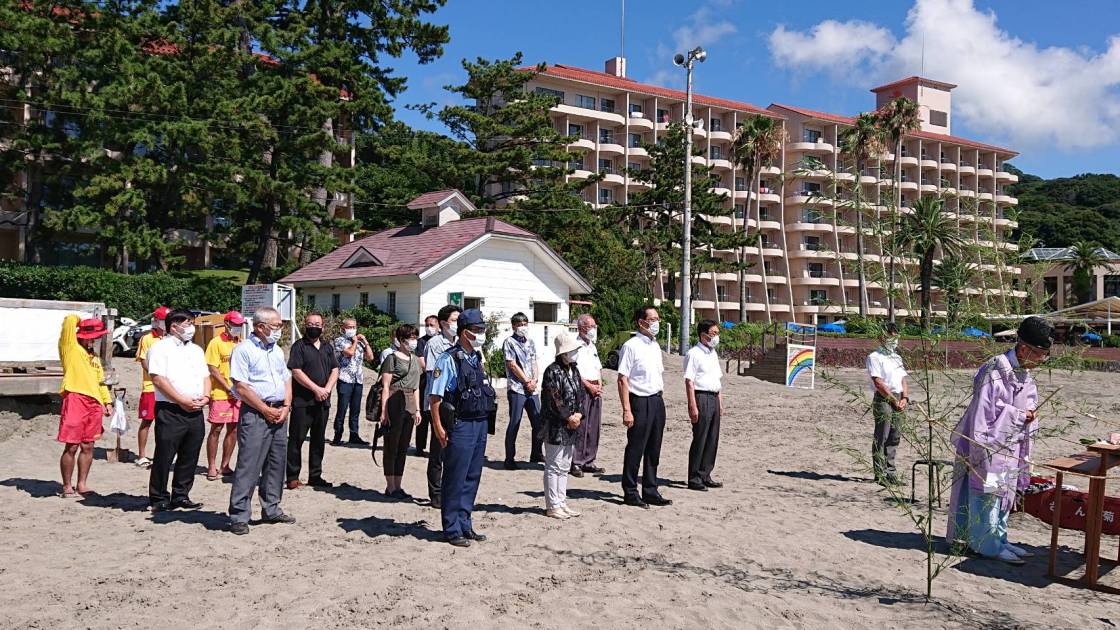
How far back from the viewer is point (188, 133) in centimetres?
2845

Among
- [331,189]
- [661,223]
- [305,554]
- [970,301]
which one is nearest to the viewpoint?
[970,301]

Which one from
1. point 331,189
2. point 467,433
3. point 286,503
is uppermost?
point 331,189

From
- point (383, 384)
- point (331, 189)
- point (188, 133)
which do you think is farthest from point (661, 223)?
point (383, 384)

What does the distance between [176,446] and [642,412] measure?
4.37 metres

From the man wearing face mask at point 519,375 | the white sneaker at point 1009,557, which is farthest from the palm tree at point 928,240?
the man wearing face mask at point 519,375

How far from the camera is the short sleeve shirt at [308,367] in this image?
852cm

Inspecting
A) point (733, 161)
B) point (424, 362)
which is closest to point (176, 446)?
point (424, 362)

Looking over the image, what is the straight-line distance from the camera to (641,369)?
8344 millimetres

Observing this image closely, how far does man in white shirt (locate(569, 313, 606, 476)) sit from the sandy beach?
0.58 m

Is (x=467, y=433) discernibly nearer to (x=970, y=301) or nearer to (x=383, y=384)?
(x=383, y=384)

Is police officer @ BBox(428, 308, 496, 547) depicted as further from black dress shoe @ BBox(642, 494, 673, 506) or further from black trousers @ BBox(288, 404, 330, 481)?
black trousers @ BBox(288, 404, 330, 481)

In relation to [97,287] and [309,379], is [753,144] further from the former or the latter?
[309,379]

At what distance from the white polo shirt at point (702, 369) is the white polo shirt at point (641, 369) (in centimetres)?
83

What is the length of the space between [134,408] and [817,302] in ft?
44.3
